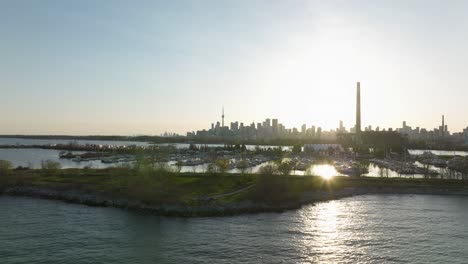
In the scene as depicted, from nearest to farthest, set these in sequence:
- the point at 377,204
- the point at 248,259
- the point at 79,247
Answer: the point at 248,259 → the point at 79,247 → the point at 377,204

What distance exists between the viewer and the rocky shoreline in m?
46.8

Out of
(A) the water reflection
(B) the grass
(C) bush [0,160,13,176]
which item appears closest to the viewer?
(B) the grass

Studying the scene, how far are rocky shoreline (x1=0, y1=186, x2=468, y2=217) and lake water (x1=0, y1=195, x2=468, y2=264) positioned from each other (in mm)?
1798

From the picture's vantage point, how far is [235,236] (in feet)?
122

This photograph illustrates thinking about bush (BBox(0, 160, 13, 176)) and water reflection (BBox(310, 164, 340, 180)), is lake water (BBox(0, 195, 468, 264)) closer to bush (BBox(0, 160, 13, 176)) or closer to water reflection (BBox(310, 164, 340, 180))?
bush (BBox(0, 160, 13, 176))

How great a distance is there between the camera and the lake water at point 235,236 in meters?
31.5

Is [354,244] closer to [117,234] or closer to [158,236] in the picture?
[158,236]

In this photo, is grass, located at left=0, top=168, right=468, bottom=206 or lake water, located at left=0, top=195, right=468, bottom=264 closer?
lake water, located at left=0, top=195, right=468, bottom=264

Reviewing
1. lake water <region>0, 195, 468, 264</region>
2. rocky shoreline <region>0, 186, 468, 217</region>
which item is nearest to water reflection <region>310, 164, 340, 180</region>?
rocky shoreline <region>0, 186, 468, 217</region>

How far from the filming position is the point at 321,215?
47531mm

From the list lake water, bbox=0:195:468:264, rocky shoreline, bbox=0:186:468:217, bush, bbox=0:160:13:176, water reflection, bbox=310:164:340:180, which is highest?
bush, bbox=0:160:13:176

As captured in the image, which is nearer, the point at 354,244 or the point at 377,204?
the point at 354,244

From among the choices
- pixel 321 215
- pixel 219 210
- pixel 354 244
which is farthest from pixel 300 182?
pixel 354 244

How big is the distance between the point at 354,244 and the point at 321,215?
1194 cm
